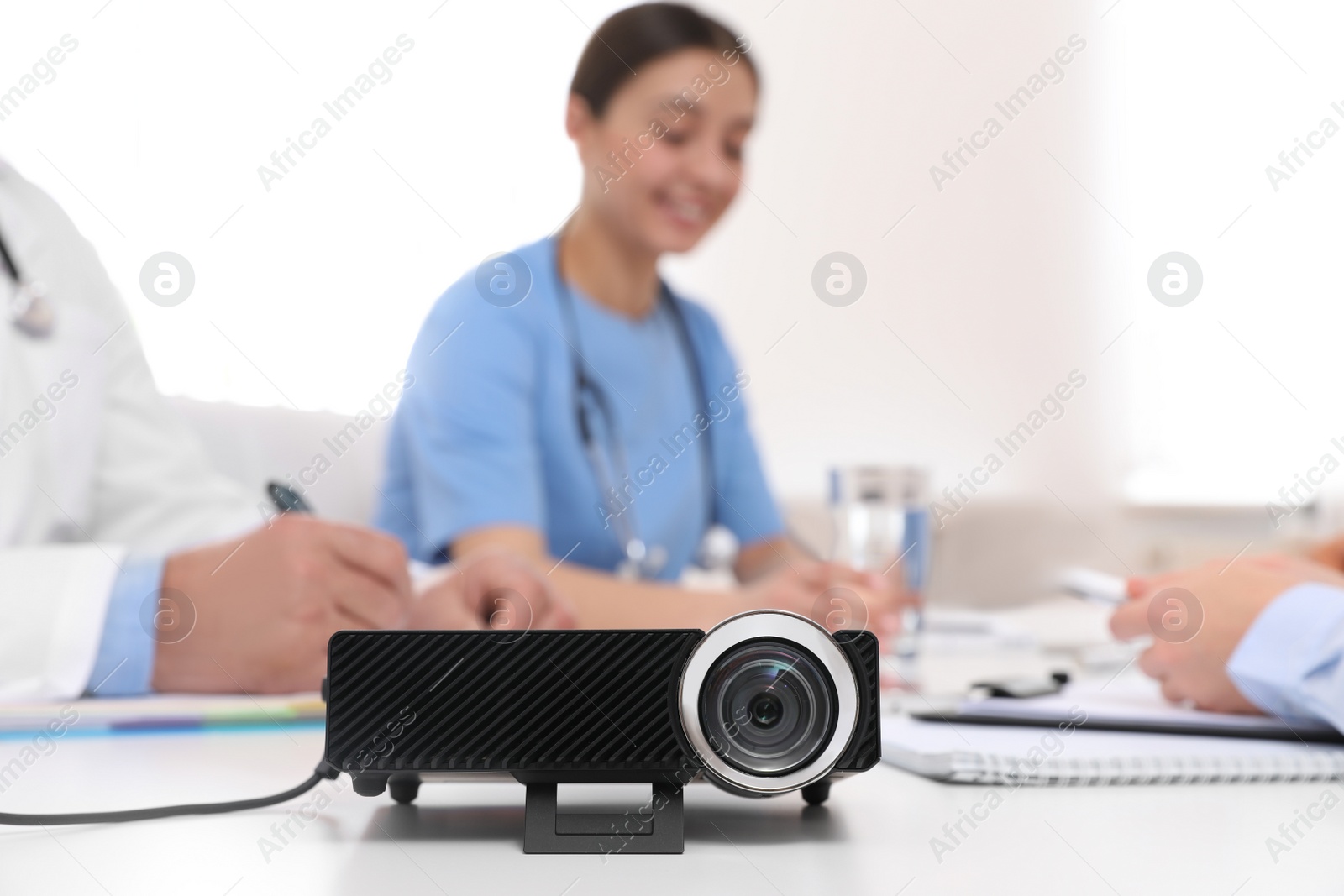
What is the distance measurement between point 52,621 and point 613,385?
0.89m

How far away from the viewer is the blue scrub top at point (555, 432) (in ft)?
3.84

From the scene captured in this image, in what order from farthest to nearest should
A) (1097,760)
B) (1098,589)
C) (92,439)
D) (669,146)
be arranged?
1. (669,146)
2. (92,439)
3. (1098,589)
4. (1097,760)

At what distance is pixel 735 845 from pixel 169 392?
96cm

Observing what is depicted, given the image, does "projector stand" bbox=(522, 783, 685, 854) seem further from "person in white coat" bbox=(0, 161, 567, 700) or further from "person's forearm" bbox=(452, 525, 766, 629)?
"person's forearm" bbox=(452, 525, 766, 629)

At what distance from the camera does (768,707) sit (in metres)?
0.27

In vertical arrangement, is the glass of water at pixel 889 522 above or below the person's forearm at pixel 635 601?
above

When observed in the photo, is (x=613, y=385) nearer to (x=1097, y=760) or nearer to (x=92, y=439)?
(x=92, y=439)

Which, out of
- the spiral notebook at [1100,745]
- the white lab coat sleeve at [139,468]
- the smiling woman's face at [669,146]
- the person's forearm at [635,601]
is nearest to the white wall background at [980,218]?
the smiling woman's face at [669,146]

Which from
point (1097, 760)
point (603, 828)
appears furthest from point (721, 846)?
point (1097, 760)

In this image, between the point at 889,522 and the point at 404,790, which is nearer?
the point at 404,790

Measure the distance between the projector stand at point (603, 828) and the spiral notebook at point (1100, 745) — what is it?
133 mm

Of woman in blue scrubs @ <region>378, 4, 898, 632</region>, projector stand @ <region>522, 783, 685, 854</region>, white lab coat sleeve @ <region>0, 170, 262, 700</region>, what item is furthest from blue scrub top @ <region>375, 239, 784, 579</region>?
projector stand @ <region>522, 783, 685, 854</region>

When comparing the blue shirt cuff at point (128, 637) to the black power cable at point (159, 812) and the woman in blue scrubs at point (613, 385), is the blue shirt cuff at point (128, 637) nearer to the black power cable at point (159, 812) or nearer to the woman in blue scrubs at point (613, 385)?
the black power cable at point (159, 812)

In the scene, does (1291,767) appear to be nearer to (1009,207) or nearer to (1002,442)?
(1002,442)
